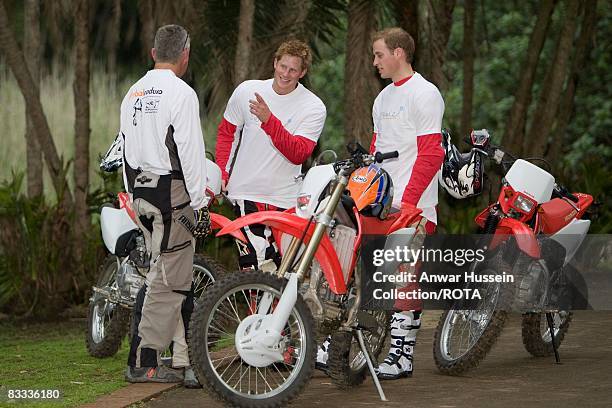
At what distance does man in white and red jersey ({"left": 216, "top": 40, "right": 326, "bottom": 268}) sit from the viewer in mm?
8539

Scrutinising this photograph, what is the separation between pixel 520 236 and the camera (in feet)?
27.9

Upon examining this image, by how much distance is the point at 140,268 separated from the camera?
29.6 ft

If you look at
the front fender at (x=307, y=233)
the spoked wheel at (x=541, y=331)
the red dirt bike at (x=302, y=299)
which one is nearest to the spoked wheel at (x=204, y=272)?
the red dirt bike at (x=302, y=299)

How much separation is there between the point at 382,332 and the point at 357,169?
1189mm

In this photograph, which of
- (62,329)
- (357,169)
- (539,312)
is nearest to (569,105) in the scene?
(62,329)

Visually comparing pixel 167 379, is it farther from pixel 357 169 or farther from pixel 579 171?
pixel 579 171

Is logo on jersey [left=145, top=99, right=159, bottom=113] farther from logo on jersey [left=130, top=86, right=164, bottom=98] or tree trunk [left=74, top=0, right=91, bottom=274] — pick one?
tree trunk [left=74, top=0, right=91, bottom=274]

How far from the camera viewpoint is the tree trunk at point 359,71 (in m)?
14.8

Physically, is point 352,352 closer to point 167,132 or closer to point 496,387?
point 496,387

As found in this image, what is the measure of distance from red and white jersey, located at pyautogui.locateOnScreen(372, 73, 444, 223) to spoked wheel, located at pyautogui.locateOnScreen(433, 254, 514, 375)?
1.83 feet

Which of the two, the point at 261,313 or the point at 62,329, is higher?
the point at 261,313

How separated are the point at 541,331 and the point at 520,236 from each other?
3.57 ft

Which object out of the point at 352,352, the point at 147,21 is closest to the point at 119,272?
the point at 352,352

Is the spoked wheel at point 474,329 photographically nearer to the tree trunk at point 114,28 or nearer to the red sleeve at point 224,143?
the red sleeve at point 224,143
